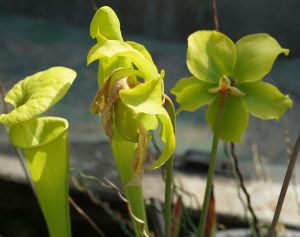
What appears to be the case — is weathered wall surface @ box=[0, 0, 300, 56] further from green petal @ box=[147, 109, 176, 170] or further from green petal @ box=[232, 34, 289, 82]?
green petal @ box=[147, 109, 176, 170]

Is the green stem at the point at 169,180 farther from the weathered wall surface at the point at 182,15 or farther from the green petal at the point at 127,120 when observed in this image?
the weathered wall surface at the point at 182,15

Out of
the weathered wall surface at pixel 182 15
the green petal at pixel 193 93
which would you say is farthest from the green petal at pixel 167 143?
the weathered wall surface at pixel 182 15

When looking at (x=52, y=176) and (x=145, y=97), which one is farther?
(x=52, y=176)

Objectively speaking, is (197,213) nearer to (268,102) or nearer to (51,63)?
(268,102)

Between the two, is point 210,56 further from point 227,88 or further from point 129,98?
point 129,98

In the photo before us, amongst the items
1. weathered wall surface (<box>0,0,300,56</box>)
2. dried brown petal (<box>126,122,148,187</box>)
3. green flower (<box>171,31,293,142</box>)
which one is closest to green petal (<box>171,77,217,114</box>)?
green flower (<box>171,31,293,142</box>)

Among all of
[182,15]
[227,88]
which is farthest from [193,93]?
[182,15]
